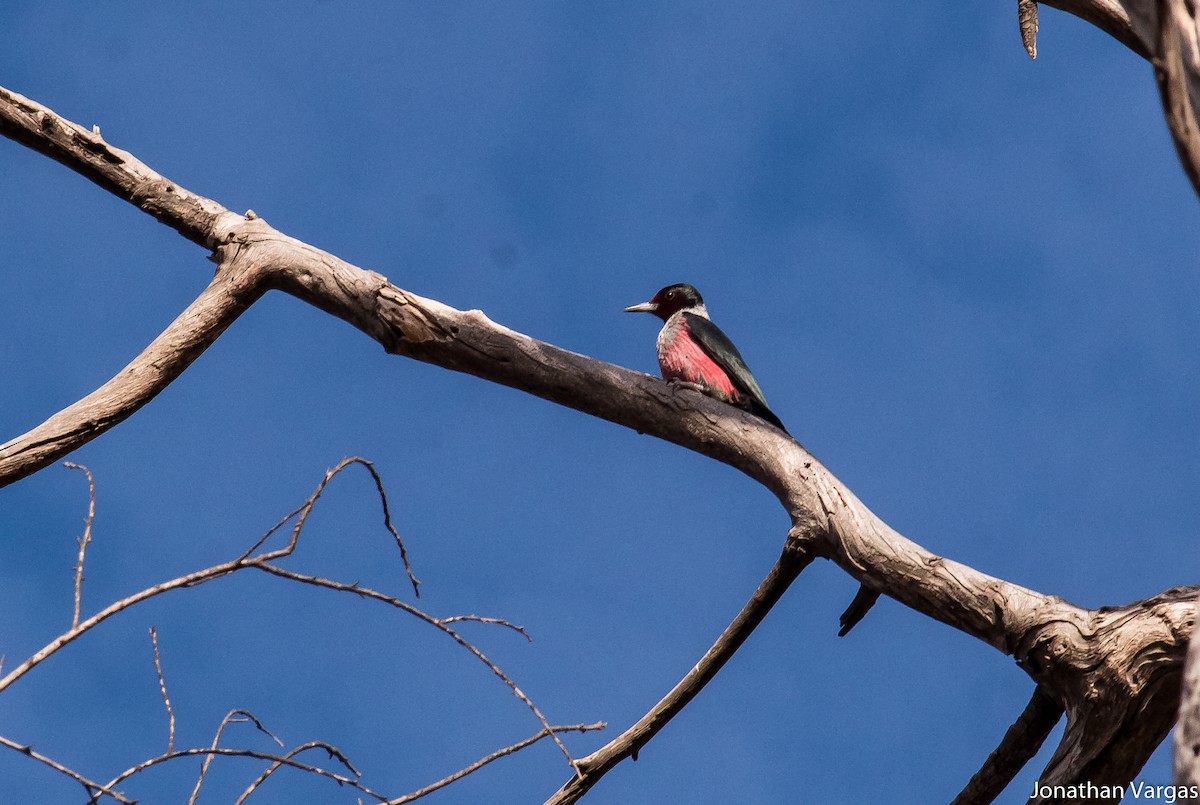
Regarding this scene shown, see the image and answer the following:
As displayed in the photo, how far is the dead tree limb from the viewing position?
330cm

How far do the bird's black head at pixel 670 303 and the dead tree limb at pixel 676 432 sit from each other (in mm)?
3656

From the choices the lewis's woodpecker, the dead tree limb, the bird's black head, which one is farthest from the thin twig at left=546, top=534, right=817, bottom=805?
the bird's black head

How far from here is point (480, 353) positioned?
4.23 m

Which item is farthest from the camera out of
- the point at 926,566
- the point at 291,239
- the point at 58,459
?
the point at 291,239

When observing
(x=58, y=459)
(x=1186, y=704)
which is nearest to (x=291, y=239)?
(x=58, y=459)

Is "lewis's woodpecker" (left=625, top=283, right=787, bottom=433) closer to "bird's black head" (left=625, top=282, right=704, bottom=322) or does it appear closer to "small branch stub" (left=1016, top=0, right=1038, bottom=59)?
"bird's black head" (left=625, top=282, right=704, bottom=322)

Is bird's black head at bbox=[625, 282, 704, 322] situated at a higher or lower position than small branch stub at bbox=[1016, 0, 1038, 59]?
higher

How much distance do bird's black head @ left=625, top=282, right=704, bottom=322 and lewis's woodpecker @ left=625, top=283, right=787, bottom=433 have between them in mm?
914

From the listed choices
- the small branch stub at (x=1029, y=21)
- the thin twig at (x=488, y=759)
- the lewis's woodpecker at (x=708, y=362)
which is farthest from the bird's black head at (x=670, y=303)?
the thin twig at (x=488, y=759)

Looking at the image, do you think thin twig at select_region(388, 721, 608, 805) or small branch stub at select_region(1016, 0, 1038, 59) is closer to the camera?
thin twig at select_region(388, 721, 608, 805)

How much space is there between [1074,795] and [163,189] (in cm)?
386

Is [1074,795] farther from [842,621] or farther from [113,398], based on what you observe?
[113,398]

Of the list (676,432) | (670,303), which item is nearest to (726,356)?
(670,303)

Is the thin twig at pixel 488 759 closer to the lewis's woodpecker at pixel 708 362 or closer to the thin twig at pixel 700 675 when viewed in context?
the thin twig at pixel 700 675
